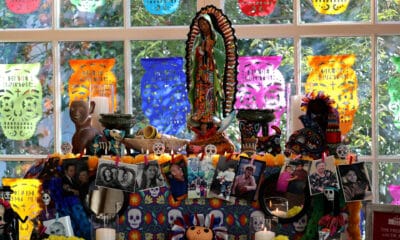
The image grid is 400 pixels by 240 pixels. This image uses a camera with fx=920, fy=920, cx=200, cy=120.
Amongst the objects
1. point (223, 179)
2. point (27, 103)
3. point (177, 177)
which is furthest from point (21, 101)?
point (223, 179)

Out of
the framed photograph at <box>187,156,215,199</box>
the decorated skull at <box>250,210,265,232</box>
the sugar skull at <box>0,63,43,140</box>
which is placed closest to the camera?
the decorated skull at <box>250,210,265,232</box>

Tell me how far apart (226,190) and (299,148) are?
32 cm

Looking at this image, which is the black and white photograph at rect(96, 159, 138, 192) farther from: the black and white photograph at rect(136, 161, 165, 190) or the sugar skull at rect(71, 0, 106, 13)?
the sugar skull at rect(71, 0, 106, 13)

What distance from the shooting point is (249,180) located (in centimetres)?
344

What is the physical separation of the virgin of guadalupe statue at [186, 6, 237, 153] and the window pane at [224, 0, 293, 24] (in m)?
0.66

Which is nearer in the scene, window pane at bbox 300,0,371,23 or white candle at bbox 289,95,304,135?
white candle at bbox 289,95,304,135

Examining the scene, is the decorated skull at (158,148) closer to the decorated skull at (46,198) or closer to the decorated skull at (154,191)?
the decorated skull at (154,191)

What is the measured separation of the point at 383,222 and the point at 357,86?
120 cm

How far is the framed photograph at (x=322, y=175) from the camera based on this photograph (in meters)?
3.38

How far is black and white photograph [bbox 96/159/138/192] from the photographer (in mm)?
3496

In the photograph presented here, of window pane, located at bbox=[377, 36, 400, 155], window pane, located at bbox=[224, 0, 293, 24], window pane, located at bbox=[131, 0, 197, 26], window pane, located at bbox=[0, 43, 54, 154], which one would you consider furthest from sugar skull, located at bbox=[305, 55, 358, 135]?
window pane, located at bbox=[0, 43, 54, 154]

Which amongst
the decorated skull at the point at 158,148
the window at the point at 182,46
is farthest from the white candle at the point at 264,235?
the window at the point at 182,46

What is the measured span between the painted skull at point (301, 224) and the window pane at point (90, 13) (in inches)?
60.2

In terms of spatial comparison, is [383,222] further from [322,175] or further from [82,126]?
[82,126]
